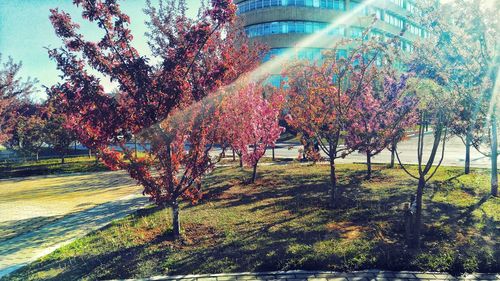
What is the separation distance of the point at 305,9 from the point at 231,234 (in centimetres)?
4623

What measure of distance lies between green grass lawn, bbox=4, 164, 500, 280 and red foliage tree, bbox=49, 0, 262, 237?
1.48 metres

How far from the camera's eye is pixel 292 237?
7258 millimetres

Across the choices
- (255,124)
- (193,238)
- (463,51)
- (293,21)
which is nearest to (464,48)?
(463,51)

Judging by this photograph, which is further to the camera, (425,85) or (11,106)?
(11,106)

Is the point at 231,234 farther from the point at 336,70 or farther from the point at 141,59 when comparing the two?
the point at 336,70

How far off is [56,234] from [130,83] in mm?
4618

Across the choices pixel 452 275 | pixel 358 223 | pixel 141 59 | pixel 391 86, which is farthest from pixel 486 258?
pixel 391 86

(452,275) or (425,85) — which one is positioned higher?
(425,85)

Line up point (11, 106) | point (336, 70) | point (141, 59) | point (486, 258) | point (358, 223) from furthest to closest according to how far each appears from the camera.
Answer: point (11, 106) < point (336, 70) < point (358, 223) < point (141, 59) < point (486, 258)

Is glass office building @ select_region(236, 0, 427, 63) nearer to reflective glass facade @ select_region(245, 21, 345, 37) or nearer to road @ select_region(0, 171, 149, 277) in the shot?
reflective glass facade @ select_region(245, 21, 345, 37)

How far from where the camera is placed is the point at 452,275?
18.0 feet

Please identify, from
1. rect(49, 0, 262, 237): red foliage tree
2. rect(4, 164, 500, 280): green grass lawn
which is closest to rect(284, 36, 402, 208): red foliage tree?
rect(4, 164, 500, 280): green grass lawn

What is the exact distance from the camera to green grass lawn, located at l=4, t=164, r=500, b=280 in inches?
233

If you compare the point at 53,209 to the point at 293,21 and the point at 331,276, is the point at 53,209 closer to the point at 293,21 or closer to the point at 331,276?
the point at 331,276
